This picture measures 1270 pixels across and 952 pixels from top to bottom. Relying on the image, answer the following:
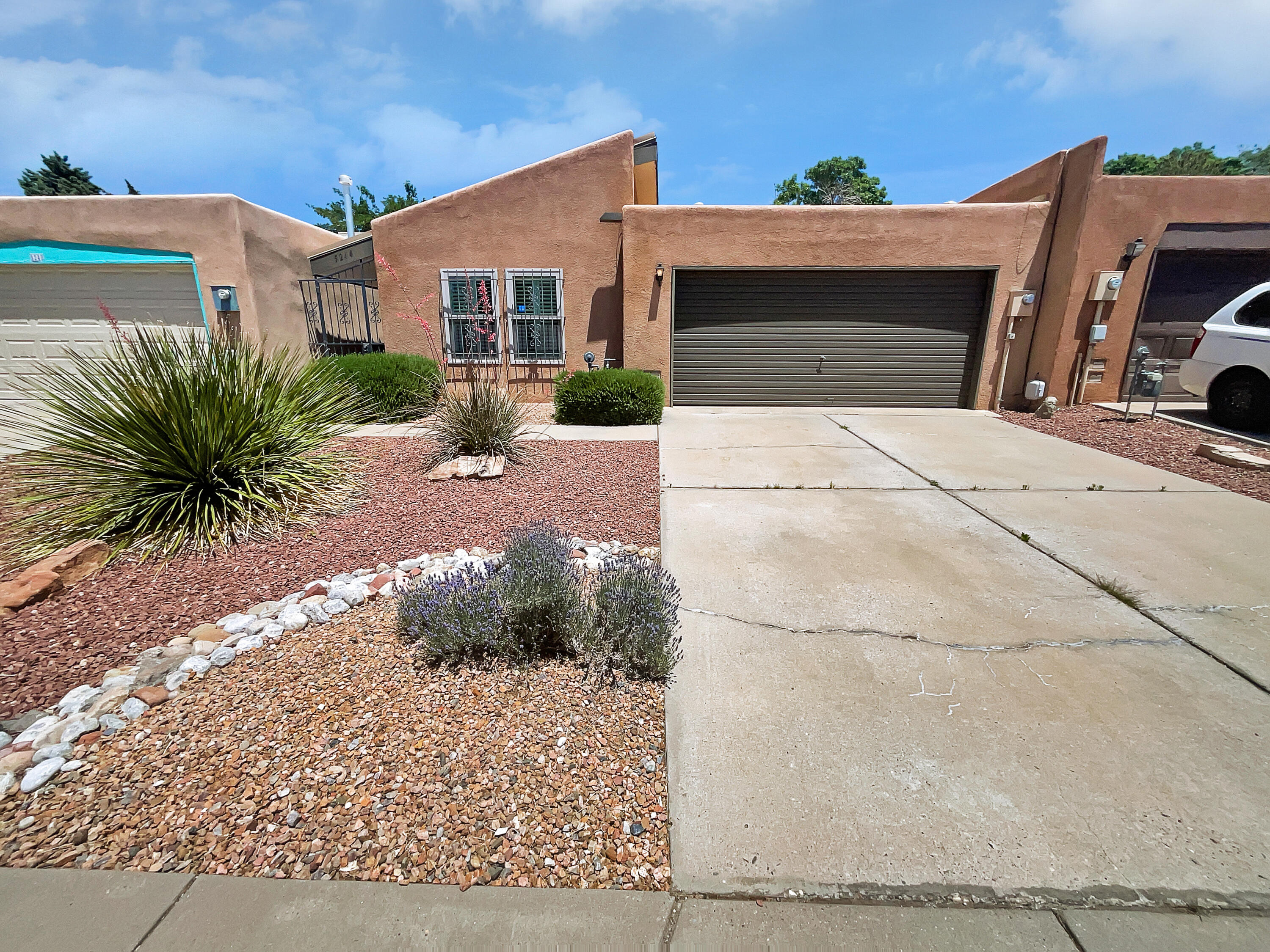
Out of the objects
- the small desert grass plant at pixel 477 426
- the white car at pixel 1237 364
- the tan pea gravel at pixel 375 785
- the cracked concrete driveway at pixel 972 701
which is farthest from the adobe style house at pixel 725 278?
the tan pea gravel at pixel 375 785

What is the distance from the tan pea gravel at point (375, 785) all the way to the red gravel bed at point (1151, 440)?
675 cm

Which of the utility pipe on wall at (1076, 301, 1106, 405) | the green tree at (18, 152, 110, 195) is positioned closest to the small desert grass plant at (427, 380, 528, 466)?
the utility pipe on wall at (1076, 301, 1106, 405)

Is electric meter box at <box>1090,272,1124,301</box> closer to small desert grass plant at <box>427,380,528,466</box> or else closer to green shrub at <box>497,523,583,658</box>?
small desert grass plant at <box>427,380,528,466</box>

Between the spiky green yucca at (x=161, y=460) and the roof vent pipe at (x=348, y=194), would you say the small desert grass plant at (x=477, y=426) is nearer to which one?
the spiky green yucca at (x=161, y=460)

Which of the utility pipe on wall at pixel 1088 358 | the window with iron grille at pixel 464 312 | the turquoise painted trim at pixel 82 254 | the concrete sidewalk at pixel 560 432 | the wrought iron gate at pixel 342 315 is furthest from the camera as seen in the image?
the wrought iron gate at pixel 342 315

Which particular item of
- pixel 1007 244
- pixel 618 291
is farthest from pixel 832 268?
pixel 618 291

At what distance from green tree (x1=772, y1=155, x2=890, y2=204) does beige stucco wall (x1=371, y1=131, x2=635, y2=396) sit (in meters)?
42.9

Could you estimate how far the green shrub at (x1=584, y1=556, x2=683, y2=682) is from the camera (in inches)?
105

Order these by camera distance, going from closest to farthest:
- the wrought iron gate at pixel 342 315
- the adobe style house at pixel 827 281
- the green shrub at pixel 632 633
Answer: the green shrub at pixel 632 633 < the adobe style house at pixel 827 281 < the wrought iron gate at pixel 342 315

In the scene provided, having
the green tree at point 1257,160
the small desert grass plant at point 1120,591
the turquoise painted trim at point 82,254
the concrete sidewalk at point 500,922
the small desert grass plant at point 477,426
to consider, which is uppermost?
the green tree at point 1257,160

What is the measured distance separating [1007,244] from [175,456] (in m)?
11.6

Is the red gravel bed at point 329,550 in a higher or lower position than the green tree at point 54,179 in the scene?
lower

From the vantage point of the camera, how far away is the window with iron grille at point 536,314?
33.3 ft

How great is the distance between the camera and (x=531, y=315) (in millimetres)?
10312
